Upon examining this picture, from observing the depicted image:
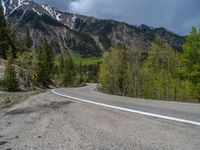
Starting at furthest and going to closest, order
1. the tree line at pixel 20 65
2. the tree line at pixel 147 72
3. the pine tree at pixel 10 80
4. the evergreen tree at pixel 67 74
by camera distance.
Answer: the evergreen tree at pixel 67 74, the tree line at pixel 20 65, the pine tree at pixel 10 80, the tree line at pixel 147 72

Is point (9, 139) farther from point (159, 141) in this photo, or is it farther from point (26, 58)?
point (26, 58)

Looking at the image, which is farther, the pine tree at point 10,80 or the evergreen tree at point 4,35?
the evergreen tree at point 4,35

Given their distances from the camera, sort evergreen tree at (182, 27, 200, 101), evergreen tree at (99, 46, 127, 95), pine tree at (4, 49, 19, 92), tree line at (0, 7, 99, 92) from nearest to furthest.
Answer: evergreen tree at (182, 27, 200, 101) → pine tree at (4, 49, 19, 92) → evergreen tree at (99, 46, 127, 95) → tree line at (0, 7, 99, 92)

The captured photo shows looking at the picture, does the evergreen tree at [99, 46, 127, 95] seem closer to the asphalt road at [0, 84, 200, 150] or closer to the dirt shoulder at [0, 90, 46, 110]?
the dirt shoulder at [0, 90, 46, 110]

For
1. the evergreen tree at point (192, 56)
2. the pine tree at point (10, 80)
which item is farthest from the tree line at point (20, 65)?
A: the evergreen tree at point (192, 56)

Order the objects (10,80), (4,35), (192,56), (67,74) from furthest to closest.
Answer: (67,74) < (4,35) < (10,80) < (192,56)

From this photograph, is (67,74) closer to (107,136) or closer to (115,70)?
(115,70)

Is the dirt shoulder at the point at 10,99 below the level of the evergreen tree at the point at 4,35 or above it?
below

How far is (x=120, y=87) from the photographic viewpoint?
168ft

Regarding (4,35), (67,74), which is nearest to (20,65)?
(4,35)

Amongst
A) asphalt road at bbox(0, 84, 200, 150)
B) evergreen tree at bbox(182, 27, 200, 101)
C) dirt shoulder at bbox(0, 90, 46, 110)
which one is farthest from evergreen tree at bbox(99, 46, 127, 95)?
asphalt road at bbox(0, 84, 200, 150)

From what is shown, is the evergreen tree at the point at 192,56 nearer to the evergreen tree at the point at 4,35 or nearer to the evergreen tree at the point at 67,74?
the evergreen tree at the point at 4,35

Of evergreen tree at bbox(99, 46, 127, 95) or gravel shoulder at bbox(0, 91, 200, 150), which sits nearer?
gravel shoulder at bbox(0, 91, 200, 150)

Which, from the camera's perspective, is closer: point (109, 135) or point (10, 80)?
point (109, 135)
